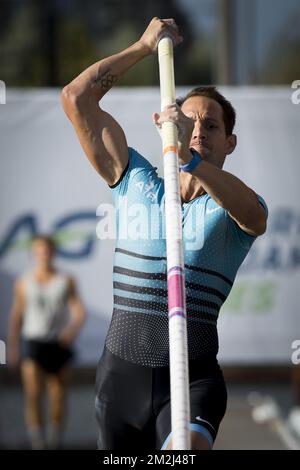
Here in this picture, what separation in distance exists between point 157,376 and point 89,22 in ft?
39.2

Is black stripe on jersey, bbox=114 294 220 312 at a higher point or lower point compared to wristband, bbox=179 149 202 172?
lower

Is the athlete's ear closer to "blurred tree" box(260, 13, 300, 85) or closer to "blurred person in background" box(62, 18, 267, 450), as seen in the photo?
"blurred person in background" box(62, 18, 267, 450)

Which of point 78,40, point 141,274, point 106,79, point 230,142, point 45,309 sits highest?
point 78,40

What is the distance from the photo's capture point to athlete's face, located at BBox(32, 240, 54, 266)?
10.0 m

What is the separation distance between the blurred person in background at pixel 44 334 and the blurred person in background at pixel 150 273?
5.78 metres

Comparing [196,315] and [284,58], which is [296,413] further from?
[196,315]

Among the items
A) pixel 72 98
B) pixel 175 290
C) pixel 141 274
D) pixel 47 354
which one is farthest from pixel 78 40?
pixel 175 290

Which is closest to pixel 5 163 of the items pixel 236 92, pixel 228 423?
pixel 236 92

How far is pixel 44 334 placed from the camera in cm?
1080

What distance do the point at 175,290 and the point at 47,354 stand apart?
6.86 metres

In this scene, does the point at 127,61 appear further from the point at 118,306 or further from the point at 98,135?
the point at 118,306

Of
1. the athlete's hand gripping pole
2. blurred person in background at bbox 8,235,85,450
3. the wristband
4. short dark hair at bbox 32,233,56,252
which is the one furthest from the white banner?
the athlete's hand gripping pole

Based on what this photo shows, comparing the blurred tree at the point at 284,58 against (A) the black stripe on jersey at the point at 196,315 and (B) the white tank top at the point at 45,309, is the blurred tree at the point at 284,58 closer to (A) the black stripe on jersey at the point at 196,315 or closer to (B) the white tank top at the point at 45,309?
(B) the white tank top at the point at 45,309

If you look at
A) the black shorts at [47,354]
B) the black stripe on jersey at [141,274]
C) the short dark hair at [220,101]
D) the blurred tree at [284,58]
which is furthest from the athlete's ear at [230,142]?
the blurred tree at [284,58]
